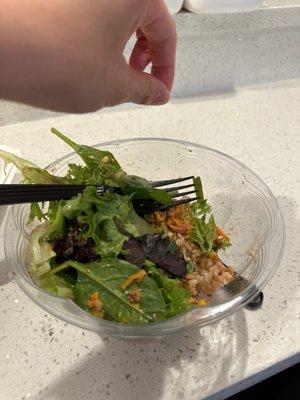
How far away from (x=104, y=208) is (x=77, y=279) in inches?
3.9

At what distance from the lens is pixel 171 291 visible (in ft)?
1.74

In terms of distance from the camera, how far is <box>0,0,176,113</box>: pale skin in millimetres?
386

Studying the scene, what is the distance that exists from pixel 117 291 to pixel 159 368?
0.11m

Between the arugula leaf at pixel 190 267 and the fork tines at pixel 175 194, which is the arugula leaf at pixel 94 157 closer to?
the fork tines at pixel 175 194

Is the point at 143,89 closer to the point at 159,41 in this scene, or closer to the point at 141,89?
the point at 141,89

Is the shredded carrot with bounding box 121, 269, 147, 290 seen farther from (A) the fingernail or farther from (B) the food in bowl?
(A) the fingernail

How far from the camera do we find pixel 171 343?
56 centimetres

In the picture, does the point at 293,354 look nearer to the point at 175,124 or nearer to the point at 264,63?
the point at 175,124

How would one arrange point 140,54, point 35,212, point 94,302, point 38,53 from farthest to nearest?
1. point 140,54
2. point 35,212
3. point 94,302
4. point 38,53

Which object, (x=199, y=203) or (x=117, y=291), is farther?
(x=199, y=203)

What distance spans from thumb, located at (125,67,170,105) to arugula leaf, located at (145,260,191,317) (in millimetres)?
211

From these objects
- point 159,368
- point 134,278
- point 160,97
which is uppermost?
point 160,97

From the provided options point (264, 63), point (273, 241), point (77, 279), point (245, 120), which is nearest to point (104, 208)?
point (77, 279)

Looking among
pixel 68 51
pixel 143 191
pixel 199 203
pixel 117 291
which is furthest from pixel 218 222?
pixel 68 51
